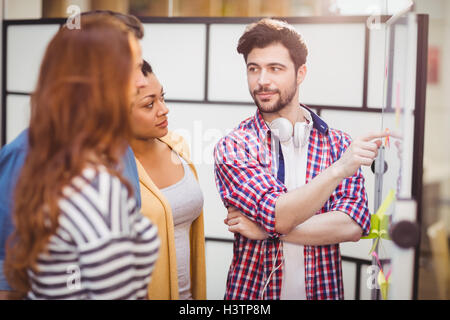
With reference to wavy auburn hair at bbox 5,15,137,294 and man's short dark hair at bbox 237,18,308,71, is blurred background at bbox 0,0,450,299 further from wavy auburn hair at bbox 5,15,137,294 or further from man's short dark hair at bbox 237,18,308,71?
wavy auburn hair at bbox 5,15,137,294

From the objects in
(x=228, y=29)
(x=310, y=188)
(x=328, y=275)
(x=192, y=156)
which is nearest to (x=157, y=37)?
(x=228, y=29)

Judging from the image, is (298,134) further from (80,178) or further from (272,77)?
(80,178)

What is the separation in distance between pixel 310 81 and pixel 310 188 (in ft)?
1.56

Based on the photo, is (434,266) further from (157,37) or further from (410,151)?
(157,37)

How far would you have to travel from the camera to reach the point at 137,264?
105 cm

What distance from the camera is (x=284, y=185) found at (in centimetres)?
150

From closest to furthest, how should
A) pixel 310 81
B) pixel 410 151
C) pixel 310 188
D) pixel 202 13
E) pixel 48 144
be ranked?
1. pixel 48 144
2. pixel 410 151
3. pixel 310 188
4. pixel 310 81
5. pixel 202 13

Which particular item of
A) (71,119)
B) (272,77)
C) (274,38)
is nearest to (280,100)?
(272,77)

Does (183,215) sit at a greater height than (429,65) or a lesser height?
lesser

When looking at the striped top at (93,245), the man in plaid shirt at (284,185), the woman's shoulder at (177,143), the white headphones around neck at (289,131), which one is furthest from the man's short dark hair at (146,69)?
the striped top at (93,245)

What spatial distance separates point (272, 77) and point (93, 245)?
34.4 inches

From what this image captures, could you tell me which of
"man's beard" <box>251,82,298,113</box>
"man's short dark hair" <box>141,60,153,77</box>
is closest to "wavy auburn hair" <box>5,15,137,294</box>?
"man's short dark hair" <box>141,60,153,77</box>

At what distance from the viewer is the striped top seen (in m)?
0.91
